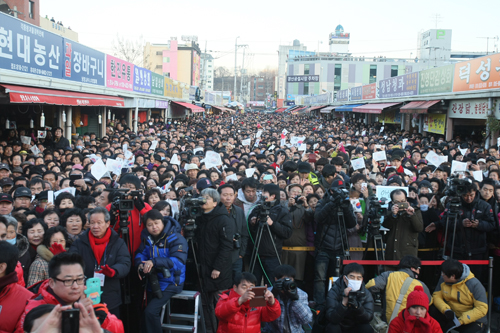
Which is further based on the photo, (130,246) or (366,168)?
(366,168)

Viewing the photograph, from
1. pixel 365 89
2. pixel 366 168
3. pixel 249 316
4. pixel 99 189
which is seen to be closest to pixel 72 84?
pixel 99 189

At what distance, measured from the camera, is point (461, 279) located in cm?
434

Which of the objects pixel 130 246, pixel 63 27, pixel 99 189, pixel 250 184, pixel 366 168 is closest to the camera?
pixel 130 246

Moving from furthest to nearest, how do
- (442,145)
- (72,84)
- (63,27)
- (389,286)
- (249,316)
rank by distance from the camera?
(63,27), (442,145), (72,84), (389,286), (249,316)

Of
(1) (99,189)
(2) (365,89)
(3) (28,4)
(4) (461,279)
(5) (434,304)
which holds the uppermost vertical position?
(3) (28,4)

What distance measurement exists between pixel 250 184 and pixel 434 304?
2.54 metres

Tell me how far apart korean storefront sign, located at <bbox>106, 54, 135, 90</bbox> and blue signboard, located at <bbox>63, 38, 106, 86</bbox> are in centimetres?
55

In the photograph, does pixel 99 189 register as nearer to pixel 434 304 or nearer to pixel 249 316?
pixel 249 316

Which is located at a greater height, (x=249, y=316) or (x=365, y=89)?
(x=365, y=89)

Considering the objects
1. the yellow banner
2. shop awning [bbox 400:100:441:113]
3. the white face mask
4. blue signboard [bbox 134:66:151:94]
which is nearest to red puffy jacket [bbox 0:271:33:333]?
the white face mask

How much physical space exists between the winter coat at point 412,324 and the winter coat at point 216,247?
5.74ft

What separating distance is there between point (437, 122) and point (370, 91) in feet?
35.1

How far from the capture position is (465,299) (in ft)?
14.2

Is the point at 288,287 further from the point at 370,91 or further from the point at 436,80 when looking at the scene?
the point at 370,91
